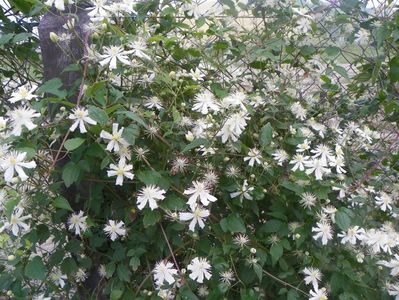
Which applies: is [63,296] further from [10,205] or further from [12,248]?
[10,205]

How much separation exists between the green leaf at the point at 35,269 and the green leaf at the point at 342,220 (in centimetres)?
71

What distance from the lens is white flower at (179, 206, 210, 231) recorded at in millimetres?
1281

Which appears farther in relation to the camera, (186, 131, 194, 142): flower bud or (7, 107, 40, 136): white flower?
(186, 131, 194, 142): flower bud

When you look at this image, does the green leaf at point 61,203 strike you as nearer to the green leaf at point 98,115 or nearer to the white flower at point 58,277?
the green leaf at point 98,115

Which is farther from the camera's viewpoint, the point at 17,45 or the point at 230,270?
the point at 17,45

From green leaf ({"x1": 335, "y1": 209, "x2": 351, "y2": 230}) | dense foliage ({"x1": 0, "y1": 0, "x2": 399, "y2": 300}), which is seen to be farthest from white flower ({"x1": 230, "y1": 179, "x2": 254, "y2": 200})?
green leaf ({"x1": 335, "y1": 209, "x2": 351, "y2": 230})

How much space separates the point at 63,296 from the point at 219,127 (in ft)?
→ 2.19

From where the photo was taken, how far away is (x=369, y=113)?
1752 millimetres

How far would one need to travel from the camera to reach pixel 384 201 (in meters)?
1.56

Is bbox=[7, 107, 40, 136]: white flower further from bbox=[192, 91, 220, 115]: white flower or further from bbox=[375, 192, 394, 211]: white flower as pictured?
bbox=[375, 192, 394, 211]: white flower

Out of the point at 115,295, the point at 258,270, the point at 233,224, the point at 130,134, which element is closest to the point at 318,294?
the point at 258,270

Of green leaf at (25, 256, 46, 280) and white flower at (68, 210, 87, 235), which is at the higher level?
white flower at (68, 210, 87, 235)

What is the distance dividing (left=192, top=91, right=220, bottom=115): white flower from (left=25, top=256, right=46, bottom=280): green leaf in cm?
52

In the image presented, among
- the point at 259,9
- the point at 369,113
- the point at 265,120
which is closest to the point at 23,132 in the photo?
the point at 265,120
